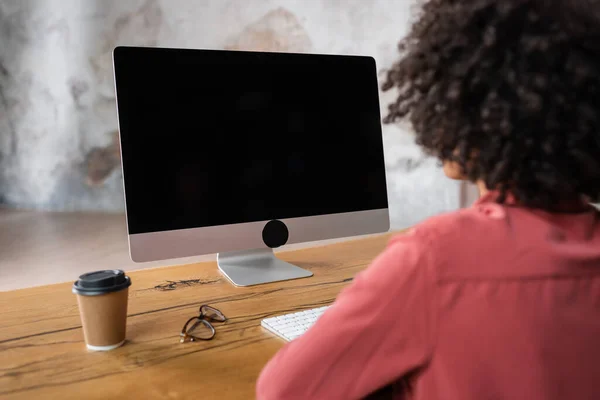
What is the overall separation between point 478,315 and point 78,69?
5.47 metres

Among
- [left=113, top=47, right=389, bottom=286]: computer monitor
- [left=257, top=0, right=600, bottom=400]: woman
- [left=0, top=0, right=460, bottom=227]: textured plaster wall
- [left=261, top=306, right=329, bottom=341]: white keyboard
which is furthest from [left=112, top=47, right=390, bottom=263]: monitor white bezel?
[left=0, top=0, right=460, bottom=227]: textured plaster wall

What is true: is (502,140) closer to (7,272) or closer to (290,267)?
(290,267)

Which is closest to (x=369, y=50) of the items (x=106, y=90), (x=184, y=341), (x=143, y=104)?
(x=106, y=90)

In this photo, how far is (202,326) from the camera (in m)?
0.99

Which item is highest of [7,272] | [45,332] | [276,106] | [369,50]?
[369,50]

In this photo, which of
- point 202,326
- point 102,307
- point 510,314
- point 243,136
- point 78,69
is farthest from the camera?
point 78,69

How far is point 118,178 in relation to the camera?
18.0ft

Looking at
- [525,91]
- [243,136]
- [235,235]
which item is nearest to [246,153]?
[243,136]

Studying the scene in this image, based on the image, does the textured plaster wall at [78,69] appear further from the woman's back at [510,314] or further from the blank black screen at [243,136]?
the woman's back at [510,314]

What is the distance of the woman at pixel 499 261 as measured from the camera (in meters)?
0.52

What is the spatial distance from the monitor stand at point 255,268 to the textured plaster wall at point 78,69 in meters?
3.41

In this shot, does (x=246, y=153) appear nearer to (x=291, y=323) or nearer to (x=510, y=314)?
(x=291, y=323)

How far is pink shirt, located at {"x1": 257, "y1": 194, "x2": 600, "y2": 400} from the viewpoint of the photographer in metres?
0.52

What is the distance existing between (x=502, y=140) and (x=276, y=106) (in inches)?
30.0
